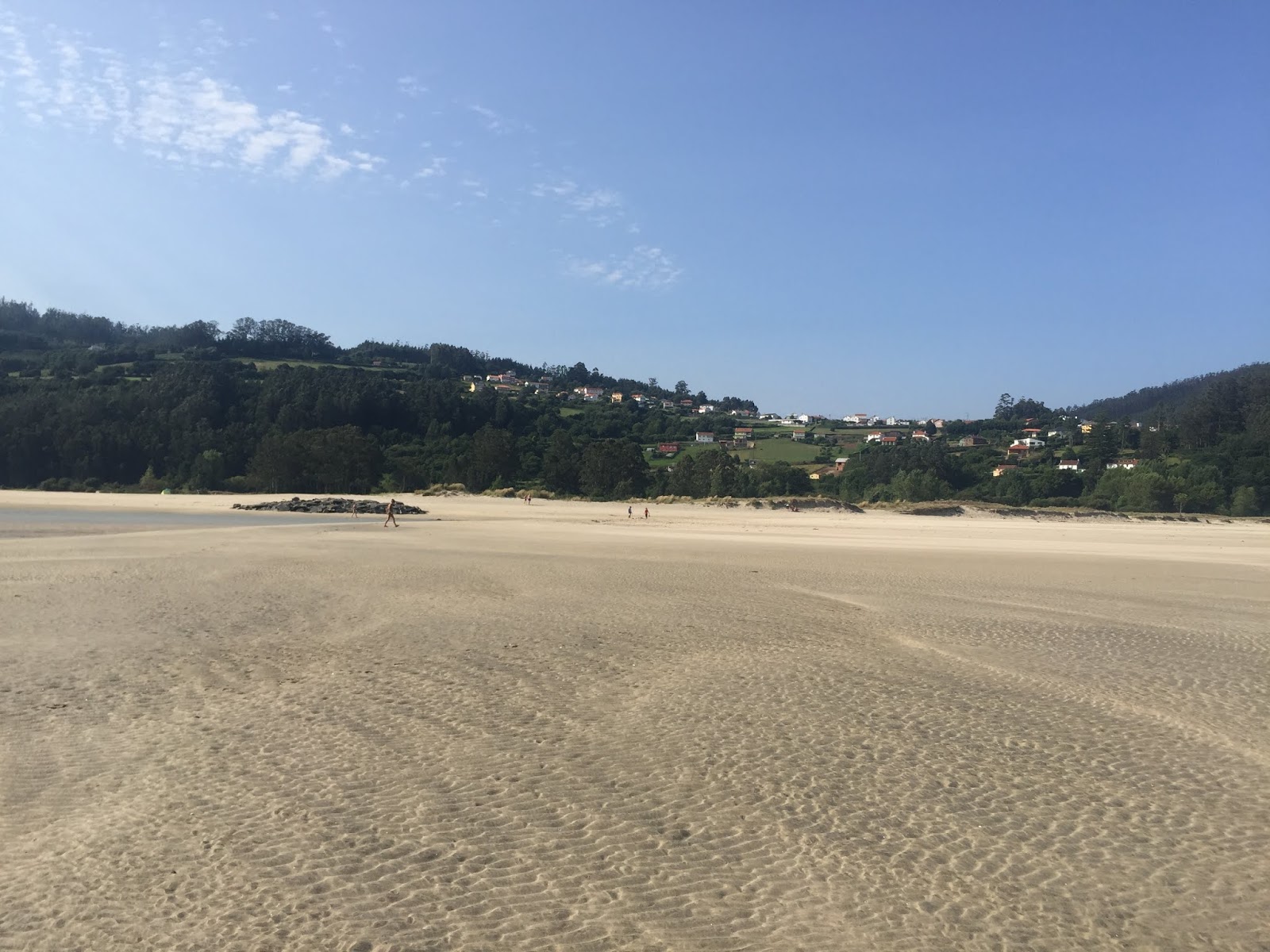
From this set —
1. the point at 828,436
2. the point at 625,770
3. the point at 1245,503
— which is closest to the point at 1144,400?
the point at 828,436

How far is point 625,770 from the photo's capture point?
6758 mm

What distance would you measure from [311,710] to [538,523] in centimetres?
2894

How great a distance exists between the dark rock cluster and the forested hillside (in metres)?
14.3

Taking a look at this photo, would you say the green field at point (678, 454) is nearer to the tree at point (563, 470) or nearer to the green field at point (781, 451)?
the green field at point (781, 451)

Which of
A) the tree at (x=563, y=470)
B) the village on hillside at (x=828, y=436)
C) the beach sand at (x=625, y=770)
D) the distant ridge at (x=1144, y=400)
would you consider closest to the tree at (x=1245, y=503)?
the village on hillside at (x=828, y=436)

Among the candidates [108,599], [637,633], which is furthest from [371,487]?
[637,633]

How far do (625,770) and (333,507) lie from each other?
43.4 meters

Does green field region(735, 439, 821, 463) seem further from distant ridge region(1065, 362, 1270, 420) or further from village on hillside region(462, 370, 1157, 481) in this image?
distant ridge region(1065, 362, 1270, 420)

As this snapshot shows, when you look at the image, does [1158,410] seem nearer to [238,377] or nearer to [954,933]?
[238,377]

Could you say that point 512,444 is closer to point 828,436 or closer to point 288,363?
point 828,436

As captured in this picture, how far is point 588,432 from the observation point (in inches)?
4038

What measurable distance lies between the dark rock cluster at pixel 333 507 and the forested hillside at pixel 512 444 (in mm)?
14283

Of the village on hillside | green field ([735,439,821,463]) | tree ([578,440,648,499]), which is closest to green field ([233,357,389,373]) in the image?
the village on hillside

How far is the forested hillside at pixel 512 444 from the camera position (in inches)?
2170
